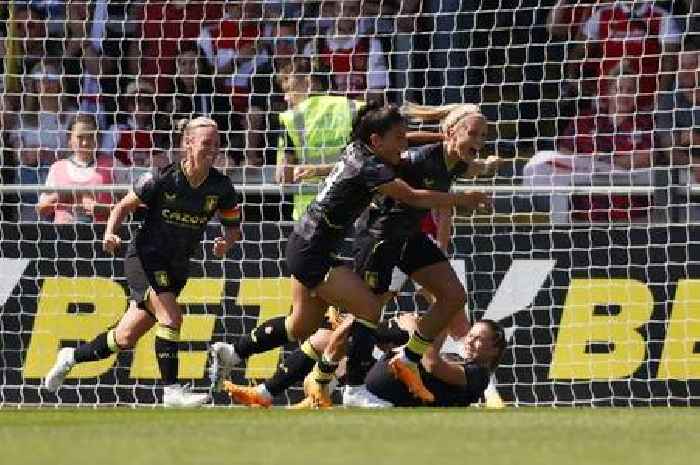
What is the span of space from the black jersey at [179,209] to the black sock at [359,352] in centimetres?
143

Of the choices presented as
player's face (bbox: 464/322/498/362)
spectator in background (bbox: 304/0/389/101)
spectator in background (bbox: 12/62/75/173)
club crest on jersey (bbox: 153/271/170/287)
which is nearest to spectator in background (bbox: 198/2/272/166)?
spectator in background (bbox: 304/0/389/101)

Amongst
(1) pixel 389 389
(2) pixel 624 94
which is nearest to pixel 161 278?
(1) pixel 389 389

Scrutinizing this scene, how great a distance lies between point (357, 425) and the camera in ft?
31.3

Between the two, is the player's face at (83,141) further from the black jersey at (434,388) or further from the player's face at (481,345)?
the player's face at (481,345)

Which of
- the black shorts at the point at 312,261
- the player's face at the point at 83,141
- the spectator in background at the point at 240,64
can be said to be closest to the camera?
the black shorts at the point at 312,261

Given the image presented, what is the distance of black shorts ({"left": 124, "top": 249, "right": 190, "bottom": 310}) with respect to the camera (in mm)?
13648

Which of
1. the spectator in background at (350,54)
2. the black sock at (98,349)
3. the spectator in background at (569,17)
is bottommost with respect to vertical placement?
the black sock at (98,349)

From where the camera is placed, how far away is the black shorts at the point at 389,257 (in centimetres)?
1261

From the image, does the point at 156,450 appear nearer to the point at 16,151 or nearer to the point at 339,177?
the point at 339,177

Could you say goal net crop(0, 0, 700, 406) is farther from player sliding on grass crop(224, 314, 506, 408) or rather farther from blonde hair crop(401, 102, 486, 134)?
blonde hair crop(401, 102, 486, 134)

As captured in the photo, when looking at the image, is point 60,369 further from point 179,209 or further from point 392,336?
point 392,336

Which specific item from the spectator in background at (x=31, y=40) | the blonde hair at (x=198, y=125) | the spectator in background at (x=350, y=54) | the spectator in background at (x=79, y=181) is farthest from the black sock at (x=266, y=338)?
the spectator in background at (x=31, y=40)

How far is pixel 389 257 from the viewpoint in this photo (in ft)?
41.6

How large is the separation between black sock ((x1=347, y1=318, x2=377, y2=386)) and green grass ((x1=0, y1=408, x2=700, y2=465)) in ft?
4.95
